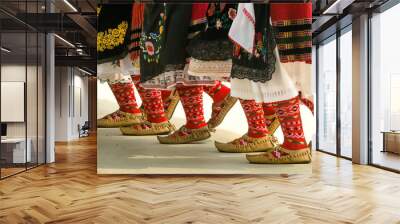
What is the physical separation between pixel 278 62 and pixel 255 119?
918mm

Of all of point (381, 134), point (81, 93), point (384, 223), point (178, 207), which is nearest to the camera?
point (384, 223)

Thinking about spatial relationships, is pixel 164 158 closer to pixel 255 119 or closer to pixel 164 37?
pixel 255 119

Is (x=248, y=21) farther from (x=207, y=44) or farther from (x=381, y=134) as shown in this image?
(x=381, y=134)

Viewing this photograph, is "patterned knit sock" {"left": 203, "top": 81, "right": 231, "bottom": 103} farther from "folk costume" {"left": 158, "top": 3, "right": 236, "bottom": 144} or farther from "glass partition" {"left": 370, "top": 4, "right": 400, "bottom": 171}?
"glass partition" {"left": 370, "top": 4, "right": 400, "bottom": 171}

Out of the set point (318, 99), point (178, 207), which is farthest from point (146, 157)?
point (318, 99)

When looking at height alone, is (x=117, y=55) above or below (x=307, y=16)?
below

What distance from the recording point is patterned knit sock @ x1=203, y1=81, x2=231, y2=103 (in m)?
6.32

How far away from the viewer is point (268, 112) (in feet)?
20.6

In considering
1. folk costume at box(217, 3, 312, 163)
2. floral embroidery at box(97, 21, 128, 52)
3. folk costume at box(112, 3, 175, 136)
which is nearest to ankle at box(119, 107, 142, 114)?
folk costume at box(112, 3, 175, 136)

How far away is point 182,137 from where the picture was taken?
6379mm

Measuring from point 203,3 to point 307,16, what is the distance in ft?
5.15

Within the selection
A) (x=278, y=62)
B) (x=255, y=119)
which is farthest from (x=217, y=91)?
(x=278, y=62)

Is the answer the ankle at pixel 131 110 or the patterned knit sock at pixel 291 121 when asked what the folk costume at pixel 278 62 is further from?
the ankle at pixel 131 110

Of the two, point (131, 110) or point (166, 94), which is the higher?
→ point (166, 94)
